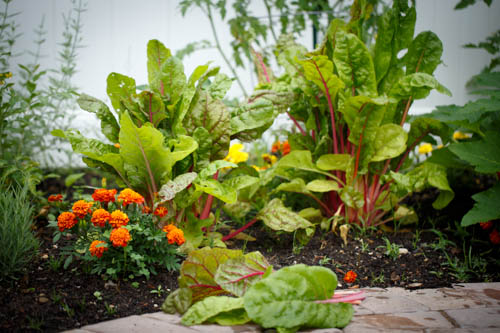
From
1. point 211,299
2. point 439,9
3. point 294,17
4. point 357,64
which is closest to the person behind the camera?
point 211,299

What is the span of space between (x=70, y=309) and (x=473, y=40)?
4.15 m

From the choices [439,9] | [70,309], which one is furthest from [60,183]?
[439,9]

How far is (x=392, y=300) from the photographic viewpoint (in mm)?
1523

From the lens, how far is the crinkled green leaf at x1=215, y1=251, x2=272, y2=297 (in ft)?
4.68

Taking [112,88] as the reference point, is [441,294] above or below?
below

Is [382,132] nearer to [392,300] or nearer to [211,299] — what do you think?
[392,300]

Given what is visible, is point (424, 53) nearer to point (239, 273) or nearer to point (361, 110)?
point (361, 110)

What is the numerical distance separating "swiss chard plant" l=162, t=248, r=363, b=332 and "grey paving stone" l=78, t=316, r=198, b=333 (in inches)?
2.0

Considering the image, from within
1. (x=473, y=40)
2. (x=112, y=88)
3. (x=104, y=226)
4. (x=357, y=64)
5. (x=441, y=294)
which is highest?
(x=473, y=40)

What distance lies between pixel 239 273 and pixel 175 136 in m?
0.86

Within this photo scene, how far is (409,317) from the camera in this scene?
1.37 meters

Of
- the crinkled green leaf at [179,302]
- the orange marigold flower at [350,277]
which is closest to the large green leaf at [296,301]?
the crinkled green leaf at [179,302]

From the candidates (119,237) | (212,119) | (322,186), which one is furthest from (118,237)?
(322,186)

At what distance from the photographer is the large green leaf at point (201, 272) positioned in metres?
1.45
